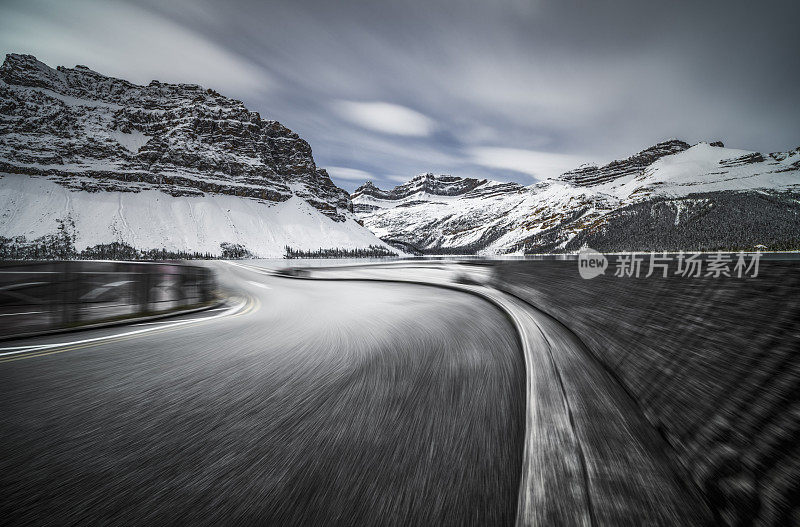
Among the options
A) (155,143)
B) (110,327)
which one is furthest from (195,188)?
(110,327)

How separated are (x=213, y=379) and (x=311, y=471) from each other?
6.42ft

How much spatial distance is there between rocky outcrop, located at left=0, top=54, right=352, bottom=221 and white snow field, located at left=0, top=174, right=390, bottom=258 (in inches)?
346

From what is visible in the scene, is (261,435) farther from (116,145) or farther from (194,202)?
(116,145)

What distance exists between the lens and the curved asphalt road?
4.81 ft

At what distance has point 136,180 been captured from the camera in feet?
519

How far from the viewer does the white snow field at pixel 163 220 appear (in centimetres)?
11950

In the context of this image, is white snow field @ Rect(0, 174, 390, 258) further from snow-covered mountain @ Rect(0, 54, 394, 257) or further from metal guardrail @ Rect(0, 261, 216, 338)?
metal guardrail @ Rect(0, 261, 216, 338)

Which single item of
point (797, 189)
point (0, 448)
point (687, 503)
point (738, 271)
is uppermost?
point (797, 189)

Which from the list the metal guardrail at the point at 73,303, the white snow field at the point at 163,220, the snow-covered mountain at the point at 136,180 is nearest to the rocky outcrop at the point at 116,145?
the snow-covered mountain at the point at 136,180

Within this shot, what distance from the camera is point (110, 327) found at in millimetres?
5492

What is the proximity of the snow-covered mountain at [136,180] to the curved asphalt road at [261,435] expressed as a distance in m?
139

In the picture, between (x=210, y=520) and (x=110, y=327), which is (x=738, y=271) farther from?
(x=110, y=327)

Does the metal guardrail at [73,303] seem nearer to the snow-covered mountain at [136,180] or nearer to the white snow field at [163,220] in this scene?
the white snow field at [163,220]

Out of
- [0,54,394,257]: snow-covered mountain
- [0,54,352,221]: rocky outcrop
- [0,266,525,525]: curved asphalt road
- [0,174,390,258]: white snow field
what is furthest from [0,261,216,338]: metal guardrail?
[0,54,352,221]: rocky outcrop
